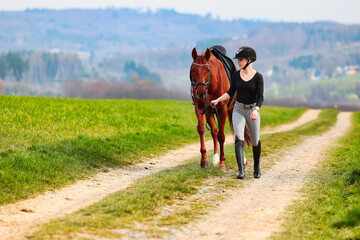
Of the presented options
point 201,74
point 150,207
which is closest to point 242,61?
point 201,74

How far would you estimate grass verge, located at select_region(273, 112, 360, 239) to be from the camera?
767cm

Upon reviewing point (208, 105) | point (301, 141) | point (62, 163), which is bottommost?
point (301, 141)

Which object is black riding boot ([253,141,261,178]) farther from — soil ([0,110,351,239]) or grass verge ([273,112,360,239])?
grass verge ([273,112,360,239])

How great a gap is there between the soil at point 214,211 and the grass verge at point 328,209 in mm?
277

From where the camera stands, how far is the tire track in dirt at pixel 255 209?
7480 mm

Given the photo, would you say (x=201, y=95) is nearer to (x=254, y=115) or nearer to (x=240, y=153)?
(x=254, y=115)

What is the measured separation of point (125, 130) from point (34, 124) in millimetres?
3698

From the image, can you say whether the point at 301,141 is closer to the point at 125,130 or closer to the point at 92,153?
the point at 125,130

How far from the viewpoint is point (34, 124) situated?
18266 millimetres

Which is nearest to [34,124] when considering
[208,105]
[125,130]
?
[125,130]

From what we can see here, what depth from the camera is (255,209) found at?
9.09 m

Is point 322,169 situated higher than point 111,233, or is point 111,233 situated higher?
point 111,233

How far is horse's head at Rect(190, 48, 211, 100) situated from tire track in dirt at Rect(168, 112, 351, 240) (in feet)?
7.99

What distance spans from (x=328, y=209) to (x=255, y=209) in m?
1.33
